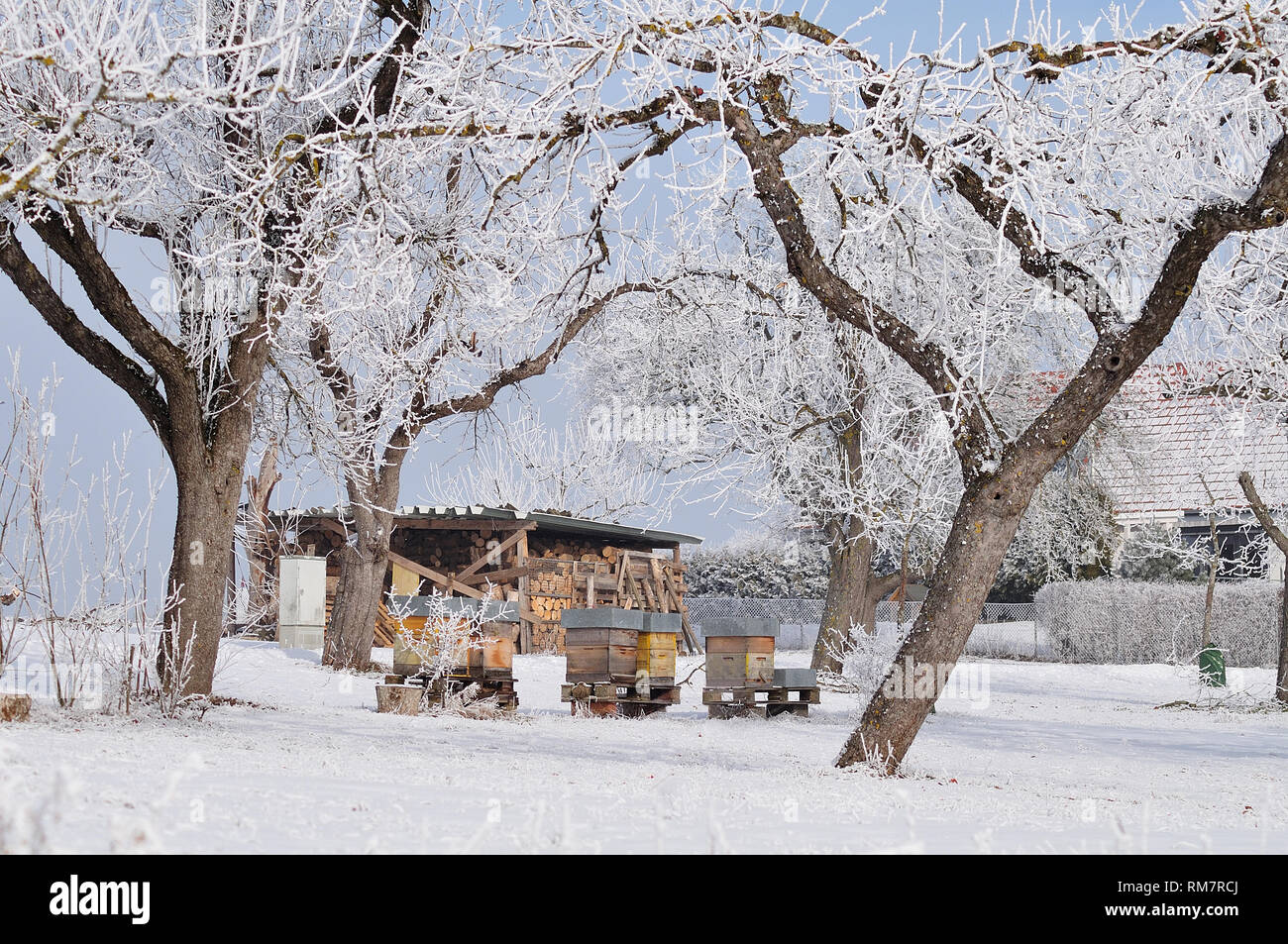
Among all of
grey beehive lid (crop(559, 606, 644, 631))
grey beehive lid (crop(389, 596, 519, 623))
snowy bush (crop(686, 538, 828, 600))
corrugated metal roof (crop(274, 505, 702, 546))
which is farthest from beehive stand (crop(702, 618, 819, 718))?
snowy bush (crop(686, 538, 828, 600))

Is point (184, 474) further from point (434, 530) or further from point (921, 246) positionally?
point (434, 530)

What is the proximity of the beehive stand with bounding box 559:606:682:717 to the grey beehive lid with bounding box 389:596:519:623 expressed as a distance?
30.4 inches

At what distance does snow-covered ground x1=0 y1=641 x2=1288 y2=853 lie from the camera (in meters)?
3.43

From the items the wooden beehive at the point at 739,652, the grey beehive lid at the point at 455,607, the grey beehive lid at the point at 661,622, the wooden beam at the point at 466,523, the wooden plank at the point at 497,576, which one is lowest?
the wooden beehive at the point at 739,652

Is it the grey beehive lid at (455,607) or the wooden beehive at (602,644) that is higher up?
the grey beehive lid at (455,607)

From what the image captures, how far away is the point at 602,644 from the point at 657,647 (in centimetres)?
63

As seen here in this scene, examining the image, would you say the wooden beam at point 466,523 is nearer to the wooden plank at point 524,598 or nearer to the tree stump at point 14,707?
the wooden plank at point 524,598

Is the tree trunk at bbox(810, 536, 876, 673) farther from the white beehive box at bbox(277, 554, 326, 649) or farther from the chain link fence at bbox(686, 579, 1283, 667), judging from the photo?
the white beehive box at bbox(277, 554, 326, 649)

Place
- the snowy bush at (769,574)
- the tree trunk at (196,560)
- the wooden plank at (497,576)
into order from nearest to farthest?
the tree trunk at (196,560) < the wooden plank at (497,576) < the snowy bush at (769,574)

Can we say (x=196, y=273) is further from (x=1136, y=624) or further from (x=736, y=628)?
(x=1136, y=624)

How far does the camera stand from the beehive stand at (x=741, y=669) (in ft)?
40.1

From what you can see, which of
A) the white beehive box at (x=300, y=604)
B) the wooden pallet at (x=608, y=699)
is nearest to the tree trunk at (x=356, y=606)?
the white beehive box at (x=300, y=604)

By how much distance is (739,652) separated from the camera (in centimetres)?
1223
